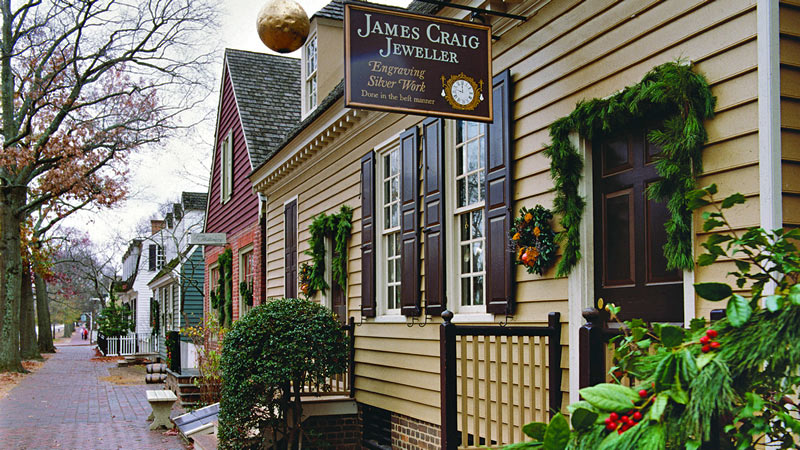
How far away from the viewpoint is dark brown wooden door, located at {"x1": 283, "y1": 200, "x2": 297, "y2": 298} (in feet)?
42.7

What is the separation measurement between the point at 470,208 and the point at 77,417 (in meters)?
10.4

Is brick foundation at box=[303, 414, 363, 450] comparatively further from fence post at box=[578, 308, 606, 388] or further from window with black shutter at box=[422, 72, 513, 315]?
fence post at box=[578, 308, 606, 388]

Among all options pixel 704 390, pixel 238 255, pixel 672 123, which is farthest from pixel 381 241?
pixel 238 255

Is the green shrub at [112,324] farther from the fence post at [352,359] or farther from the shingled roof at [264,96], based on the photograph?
the fence post at [352,359]

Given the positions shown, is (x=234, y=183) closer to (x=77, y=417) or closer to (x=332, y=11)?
(x=77, y=417)

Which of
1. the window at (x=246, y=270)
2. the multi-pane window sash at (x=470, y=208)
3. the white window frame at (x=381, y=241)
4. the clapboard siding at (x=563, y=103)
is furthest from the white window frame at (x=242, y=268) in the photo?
the multi-pane window sash at (x=470, y=208)

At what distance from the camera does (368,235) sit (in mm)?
9625

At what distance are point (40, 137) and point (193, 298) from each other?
805 centimetres

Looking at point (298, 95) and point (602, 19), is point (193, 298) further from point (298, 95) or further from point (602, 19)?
point (602, 19)

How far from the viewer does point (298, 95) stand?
18.3 metres

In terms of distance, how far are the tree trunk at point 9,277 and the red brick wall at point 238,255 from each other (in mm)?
7411

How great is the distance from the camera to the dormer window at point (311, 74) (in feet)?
42.8

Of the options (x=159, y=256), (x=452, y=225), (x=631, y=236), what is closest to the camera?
(x=631, y=236)

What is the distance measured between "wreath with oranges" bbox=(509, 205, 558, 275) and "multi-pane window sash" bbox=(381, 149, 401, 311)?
3.05 m
